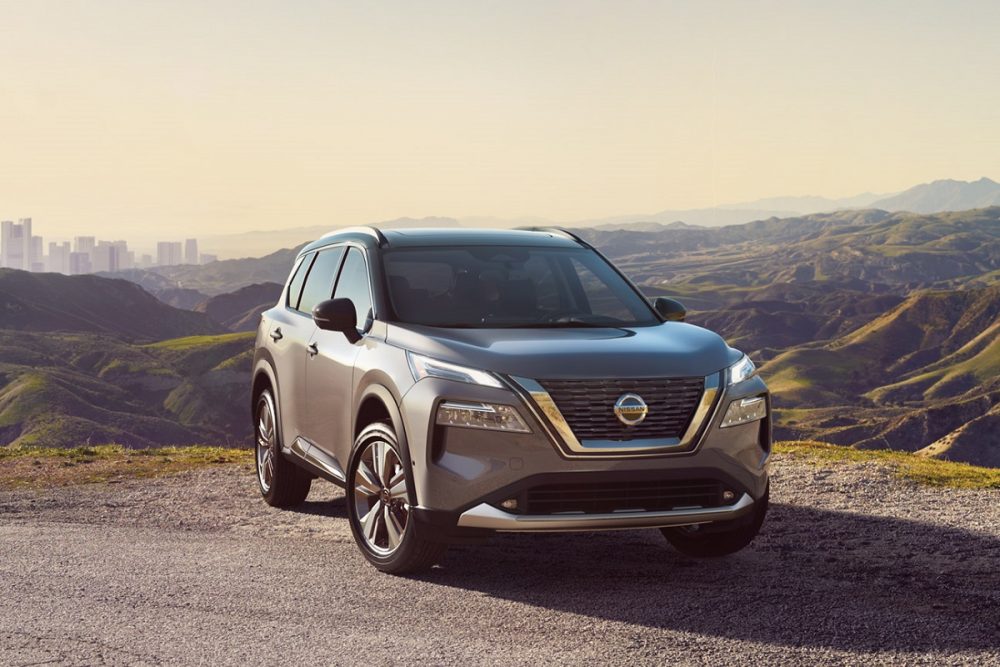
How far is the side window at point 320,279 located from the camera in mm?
8445

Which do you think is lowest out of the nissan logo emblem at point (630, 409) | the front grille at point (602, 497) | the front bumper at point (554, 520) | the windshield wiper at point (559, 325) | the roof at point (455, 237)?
the front bumper at point (554, 520)

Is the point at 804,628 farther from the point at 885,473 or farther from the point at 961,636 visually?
the point at 885,473

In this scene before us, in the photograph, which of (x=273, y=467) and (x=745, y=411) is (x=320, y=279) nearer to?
(x=273, y=467)

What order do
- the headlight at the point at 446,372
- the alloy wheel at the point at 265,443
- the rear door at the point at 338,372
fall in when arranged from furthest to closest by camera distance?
the alloy wheel at the point at 265,443
the rear door at the point at 338,372
the headlight at the point at 446,372

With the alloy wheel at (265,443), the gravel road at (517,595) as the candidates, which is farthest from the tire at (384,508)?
the alloy wheel at (265,443)

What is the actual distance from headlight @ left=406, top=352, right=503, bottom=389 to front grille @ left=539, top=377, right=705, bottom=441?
0.31 metres

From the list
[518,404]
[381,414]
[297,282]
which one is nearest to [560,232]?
[297,282]

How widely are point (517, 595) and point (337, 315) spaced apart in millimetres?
2146

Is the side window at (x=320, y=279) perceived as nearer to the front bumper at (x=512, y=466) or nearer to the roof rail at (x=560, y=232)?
the roof rail at (x=560, y=232)

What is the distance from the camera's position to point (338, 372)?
742 centimetres

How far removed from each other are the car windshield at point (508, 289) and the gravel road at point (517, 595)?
1.61 metres

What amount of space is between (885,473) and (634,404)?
6007 millimetres

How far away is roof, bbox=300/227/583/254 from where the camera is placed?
25.6 ft

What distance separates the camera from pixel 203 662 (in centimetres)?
498
